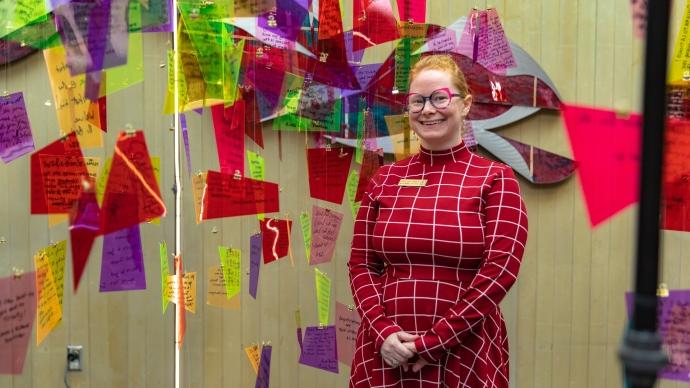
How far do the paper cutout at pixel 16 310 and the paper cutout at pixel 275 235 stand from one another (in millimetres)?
843

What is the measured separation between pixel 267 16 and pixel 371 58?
0.40 meters

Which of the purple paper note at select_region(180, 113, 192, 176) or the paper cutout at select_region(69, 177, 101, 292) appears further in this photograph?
the purple paper note at select_region(180, 113, 192, 176)

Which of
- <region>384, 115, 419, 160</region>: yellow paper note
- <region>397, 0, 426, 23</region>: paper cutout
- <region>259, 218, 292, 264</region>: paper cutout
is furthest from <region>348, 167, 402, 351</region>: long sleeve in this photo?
<region>397, 0, 426, 23</region>: paper cutout

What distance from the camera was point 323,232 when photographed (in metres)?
2.54

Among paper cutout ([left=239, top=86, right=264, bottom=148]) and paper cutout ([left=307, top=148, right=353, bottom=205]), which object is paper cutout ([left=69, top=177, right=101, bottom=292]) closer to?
paper cutout ([left=239, top=86, right=264, bottom=148])

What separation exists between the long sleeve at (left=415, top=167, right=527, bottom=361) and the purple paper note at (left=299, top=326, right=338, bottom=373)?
0.95 metres

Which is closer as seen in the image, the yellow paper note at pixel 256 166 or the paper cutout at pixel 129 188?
the paper cutout at pixel 129 188

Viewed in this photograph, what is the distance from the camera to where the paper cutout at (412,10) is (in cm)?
244

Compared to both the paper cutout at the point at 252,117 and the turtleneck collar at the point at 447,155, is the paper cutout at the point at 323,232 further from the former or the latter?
the turtleneck collar at the point at 447,155

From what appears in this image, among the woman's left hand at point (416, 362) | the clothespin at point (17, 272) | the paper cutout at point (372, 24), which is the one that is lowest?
the woman's left hand at point (416, 362)

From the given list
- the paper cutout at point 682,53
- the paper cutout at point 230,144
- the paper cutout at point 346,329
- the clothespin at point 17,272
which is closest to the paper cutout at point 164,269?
the paper cutout at point 230,144

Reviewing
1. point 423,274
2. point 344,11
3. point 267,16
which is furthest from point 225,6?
point 423,274

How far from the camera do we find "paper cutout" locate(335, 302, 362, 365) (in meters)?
2.54

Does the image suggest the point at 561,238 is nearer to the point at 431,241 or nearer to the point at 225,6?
the point at 431,241
